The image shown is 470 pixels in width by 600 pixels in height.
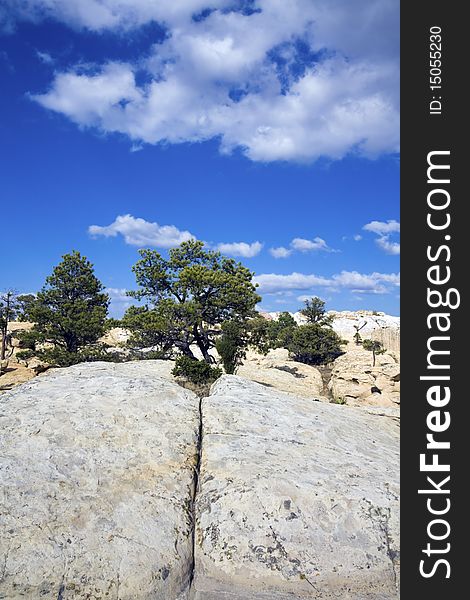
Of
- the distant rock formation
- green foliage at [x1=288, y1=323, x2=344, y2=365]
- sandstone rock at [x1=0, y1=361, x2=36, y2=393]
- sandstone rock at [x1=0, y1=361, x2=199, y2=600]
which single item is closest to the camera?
sandstone rock at [x1=0, y1=361, x2=199, y2=600]

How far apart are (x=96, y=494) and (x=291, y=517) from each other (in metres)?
3.82

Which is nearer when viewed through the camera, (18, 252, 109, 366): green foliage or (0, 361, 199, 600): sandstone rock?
(0, 361, 199, 600): sandstone rock

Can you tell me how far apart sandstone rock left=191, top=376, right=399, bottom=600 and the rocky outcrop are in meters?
12.7

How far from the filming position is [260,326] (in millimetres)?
30281

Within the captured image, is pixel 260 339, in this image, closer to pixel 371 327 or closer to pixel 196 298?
pixel 196 298

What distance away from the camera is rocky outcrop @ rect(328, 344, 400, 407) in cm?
2425

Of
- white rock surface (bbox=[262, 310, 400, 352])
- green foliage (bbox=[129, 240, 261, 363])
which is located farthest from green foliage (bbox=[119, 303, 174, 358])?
white rock surface (bbox=[262, 310, 400, 352])

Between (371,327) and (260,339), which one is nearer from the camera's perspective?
(260,339)

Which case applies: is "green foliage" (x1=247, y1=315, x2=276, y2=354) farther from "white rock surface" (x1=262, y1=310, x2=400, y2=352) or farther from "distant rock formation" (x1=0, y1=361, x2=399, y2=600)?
"white rock surface" (x1=262, y1=310, x2=400, y2=352)

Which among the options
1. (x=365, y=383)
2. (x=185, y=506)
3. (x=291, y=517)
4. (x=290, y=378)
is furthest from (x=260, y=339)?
(x=291, y=517)

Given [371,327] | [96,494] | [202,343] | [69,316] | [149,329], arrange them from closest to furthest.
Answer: [96,494] → [149,329] → [202,343] → [69,316] → [371,327]

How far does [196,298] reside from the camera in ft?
99.9

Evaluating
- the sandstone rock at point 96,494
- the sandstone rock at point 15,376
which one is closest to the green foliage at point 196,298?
the sandstone rock at point 15,376

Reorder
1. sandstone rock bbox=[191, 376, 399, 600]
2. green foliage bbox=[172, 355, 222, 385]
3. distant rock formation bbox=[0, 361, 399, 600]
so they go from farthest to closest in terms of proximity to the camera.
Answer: green foliage bbox=[172, 355, 222, 385] → sandstone rock bbox=[191, 376, 399, 600] → distant rock formation bbox=[0, 361, 399, 600]
